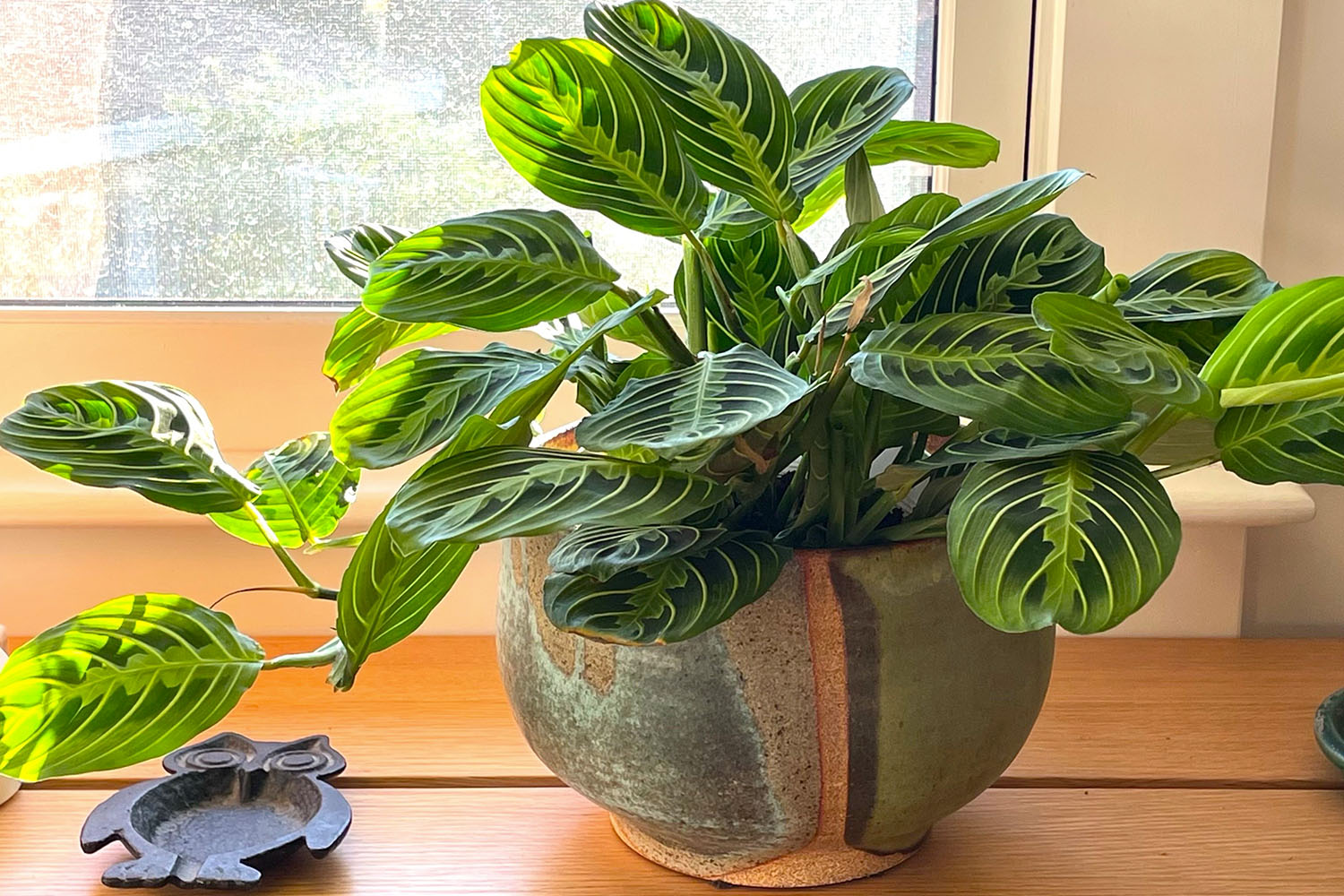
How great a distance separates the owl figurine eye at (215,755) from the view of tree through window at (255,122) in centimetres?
36

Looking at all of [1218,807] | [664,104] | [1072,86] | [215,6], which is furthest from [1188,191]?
[215,6]

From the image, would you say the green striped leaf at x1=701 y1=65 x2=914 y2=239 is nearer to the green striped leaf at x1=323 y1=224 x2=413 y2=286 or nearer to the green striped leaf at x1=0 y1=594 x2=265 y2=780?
the green striped leaf at x1=323 y1=224 x2=413 y2=286

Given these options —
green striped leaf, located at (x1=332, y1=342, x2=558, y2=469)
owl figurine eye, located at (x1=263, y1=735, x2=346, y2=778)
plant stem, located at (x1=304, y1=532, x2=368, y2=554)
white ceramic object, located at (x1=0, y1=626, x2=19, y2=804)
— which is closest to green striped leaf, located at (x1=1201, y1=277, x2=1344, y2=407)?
green striped leaf, located at (x1=332, y1=342, x2=558, y2=469)

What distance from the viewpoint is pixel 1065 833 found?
24.5 inches

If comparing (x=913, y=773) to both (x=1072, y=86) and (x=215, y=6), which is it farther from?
(x=215, y=6)

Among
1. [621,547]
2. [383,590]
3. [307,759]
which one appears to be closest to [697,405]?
[621,547]

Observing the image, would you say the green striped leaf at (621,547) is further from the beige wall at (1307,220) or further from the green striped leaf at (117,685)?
the beige wall at (1307,220)

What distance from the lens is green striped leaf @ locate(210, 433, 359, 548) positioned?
0.60m

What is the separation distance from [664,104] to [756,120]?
0.04m

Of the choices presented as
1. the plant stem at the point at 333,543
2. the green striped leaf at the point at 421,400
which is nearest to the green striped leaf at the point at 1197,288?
the green striped leaf at the point at 421,400

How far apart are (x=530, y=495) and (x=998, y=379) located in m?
0.16

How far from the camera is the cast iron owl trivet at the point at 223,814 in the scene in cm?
57

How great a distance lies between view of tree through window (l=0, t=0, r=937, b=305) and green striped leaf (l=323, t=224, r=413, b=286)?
1.06 feet

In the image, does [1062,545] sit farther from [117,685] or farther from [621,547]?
[117,685]
